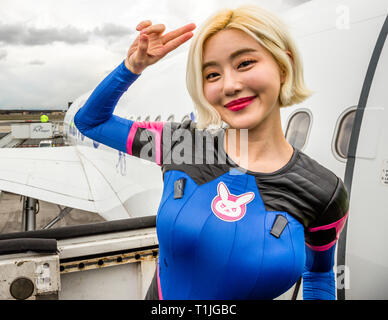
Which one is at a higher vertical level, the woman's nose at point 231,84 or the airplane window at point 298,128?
the airplane window at point 298,128

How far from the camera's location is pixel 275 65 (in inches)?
59.9

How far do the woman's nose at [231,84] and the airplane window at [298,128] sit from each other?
147 centimetres

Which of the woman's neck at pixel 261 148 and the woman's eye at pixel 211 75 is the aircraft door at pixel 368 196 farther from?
the woman's eye at pixel 211 75

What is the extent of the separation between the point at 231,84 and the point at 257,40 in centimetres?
21

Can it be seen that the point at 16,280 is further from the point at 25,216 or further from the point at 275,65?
the point at 25,216

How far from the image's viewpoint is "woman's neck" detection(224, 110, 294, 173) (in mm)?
1620

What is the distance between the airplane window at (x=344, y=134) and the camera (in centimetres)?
246

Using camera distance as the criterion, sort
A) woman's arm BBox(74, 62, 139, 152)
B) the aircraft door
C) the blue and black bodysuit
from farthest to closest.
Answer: the aircraft door, woman's arm BBox(74, 62, 139, 152), the blue and black bodysuit

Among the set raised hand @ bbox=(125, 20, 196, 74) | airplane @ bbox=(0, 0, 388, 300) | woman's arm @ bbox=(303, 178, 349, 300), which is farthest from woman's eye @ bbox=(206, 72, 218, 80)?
woman's arm @ bbox=(303, 178, 349, 300)

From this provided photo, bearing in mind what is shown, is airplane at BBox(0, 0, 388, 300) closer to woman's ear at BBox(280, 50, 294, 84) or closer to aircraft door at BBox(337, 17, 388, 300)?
aircraft door at BBox(337, 17, 388, 300)

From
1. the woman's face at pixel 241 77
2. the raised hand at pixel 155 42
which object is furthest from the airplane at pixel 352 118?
the raised hand at pixel 155 42

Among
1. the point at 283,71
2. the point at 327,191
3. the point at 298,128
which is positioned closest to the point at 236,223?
the point at 327,191

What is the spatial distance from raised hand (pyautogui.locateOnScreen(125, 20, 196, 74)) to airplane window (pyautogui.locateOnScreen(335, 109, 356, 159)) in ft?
4.60
